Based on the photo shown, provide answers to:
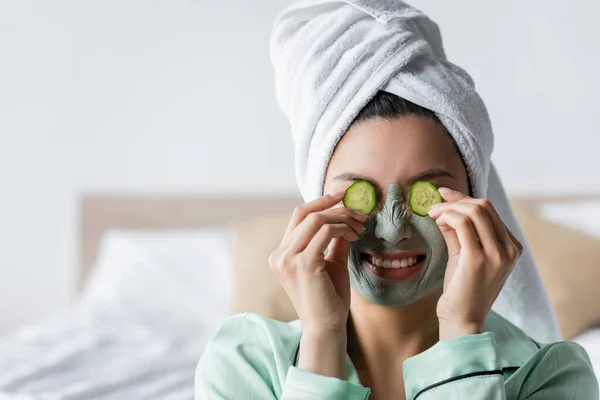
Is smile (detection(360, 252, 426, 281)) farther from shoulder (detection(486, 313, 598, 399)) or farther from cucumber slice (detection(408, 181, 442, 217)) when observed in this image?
shoulder (detection(486, 313, 598, 399))

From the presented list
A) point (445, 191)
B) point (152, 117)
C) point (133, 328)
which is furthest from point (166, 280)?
point (445, 191)

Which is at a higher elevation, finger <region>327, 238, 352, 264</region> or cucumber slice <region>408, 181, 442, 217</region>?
cucumber slice <region>408, 181, 442, 217</region>

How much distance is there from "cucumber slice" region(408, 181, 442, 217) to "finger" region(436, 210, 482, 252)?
0.06 metres

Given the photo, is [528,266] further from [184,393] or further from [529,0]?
[529,0]

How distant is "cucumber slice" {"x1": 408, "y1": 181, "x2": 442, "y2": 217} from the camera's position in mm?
1230

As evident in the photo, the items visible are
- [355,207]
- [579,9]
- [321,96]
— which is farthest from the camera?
[579,9]

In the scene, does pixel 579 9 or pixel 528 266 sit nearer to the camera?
pixel 528 266

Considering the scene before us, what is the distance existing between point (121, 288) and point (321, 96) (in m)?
2.02

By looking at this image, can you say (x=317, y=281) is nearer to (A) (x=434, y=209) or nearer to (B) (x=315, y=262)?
(B) (x=315, y=262)

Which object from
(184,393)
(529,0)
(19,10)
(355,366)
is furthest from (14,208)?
(355,366)

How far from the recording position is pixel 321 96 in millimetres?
1371

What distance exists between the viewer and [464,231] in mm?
1157

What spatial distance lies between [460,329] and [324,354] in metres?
0.22

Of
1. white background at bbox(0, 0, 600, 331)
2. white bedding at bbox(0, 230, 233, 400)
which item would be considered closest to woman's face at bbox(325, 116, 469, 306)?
white bedding at bbox(0, 230, 233, 400)
